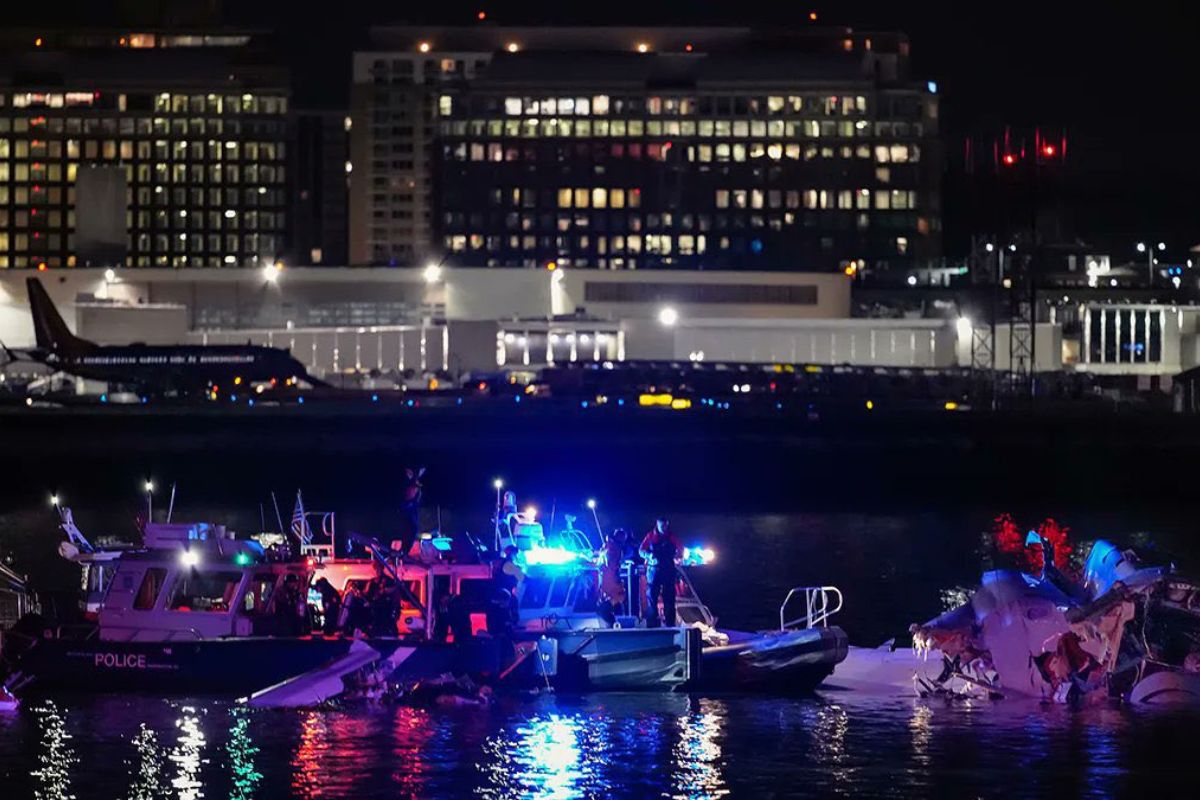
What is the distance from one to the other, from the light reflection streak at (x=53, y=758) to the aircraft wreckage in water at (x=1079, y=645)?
58.0ft

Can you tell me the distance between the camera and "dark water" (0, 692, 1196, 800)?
42.9 meters

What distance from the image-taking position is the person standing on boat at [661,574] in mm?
50469

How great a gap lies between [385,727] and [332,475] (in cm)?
8701

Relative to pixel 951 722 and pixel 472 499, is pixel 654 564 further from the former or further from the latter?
pixel 472 499

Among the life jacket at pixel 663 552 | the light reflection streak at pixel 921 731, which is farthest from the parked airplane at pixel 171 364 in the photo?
the light reflection streak at pixel 921 731

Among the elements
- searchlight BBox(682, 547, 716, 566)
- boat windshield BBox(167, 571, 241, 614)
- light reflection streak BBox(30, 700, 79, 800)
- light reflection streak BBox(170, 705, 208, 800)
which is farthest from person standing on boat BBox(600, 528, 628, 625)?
light reflection streak BBox(30, 700, 79, 800)

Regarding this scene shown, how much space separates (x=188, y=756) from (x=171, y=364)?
→ 126m

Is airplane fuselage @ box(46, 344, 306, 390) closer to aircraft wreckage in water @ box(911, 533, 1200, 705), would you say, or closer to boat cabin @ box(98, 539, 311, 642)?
boat cabin @ box(98, 539, 311, 642)

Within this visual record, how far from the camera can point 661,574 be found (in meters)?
50.6

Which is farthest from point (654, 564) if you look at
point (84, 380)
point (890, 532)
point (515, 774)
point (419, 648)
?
point (84, 380)

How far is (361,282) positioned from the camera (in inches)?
7574

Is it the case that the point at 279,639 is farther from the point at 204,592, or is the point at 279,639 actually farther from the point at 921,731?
the point at 921,731

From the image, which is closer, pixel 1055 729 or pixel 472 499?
pixel 1055 729

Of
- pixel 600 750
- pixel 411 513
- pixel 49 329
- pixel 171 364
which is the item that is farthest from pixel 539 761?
pixel 49 329
